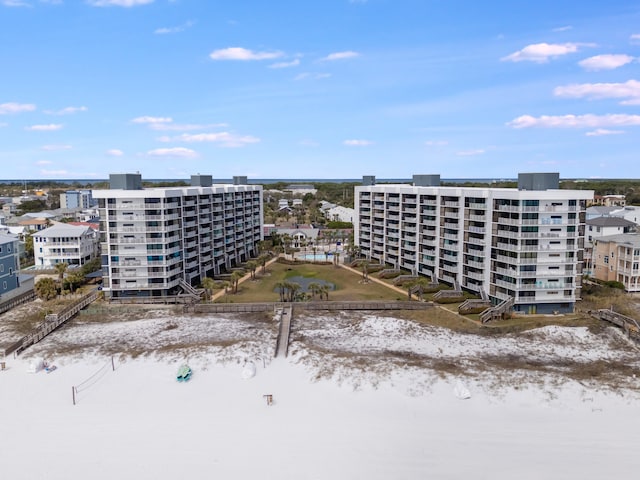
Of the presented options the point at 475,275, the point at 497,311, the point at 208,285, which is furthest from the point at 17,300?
the point at 497,311

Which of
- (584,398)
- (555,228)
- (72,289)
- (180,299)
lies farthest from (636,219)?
(72,289)

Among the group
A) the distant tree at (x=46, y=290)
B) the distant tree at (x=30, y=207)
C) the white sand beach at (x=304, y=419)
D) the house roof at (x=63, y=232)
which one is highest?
the distant tree at (x=30, y=207)

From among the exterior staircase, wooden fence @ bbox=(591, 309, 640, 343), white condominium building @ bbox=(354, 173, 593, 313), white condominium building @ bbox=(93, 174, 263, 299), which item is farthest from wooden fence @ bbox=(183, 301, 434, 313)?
wooden fence @ bbox=(591, 309, 640, 343)

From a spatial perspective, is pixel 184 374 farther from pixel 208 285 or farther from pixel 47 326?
pixel 208 285

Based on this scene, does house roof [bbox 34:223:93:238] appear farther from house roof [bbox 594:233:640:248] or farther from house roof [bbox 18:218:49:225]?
house roof [bbox 594:233:640:248]

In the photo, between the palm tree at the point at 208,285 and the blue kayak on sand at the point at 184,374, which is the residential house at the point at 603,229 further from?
the blue kayak on sand at the point at 184,374

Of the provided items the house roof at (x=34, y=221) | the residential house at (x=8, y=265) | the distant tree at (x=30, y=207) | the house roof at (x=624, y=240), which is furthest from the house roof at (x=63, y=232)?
the house roof at (x=624, y=240)
